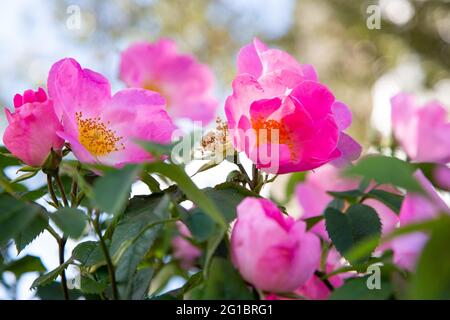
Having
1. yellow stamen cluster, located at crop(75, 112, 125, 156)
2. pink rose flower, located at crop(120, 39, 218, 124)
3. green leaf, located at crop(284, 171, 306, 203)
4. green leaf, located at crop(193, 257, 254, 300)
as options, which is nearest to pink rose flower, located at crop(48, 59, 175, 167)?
yellow stamen cluster, located at crop(75, 112, 125, 156)

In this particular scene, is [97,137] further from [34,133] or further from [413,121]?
[413,121]

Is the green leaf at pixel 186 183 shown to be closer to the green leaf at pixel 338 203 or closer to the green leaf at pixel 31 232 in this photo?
the green leaf at pixel 31 232

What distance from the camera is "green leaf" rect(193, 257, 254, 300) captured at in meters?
0.30

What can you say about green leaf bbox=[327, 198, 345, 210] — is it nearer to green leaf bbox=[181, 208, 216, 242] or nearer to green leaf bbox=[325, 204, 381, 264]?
green leaf bbox=[325, 204, 381, 264]

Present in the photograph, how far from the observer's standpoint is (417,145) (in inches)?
24.5

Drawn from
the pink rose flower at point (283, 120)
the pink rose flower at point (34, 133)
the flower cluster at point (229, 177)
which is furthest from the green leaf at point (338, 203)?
the pink rose flower at point (34, 133)

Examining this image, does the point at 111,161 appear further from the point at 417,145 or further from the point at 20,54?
the point at 20,54

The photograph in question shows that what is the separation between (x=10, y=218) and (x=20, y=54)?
15.7 ft

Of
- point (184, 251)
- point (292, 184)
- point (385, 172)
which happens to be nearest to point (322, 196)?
point (292, 184)

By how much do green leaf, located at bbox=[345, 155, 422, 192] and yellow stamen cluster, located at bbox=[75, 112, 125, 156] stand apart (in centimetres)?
18

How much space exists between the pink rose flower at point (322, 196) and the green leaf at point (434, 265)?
0.29 metres

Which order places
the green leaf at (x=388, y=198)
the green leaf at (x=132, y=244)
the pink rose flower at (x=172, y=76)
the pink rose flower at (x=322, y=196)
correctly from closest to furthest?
the green leaf at (x=132, y=244), the green leaf at (x=388, y=198), the pink rose flower at (x=322, y=196), the pink rose flower at (x=172, y=76)

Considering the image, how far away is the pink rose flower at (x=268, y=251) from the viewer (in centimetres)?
30

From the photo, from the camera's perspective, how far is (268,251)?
0.30 meters
